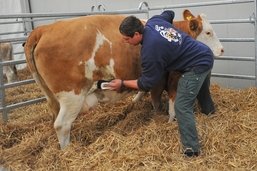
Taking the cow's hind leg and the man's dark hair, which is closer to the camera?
the man's dark hair

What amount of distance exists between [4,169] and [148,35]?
1860 mm

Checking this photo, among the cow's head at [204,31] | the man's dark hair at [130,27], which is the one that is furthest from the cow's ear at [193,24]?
the man's dark hair at [130,27]

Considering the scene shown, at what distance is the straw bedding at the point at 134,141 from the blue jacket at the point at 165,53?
0.66 metres

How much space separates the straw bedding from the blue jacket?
2.16ft

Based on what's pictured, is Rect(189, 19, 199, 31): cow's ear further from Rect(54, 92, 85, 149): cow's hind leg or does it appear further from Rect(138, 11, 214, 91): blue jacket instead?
Rect(54, 92, 85, 149): cow's hind leg

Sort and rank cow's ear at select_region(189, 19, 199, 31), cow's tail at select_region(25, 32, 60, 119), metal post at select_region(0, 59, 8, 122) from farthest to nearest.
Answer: metal post at select_region(0, 59, 8, 122), cow's ear at select_region(189, 19, 199, 31), cow's tail at select_region(25, 32, 60, 119)

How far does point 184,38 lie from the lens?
139 inches

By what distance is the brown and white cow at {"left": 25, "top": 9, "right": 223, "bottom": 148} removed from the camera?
151 inches

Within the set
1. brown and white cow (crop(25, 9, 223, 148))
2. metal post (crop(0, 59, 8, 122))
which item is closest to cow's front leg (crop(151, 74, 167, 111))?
brown and white cow (crop(25, 9, 223, 148))

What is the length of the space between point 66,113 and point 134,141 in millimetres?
774

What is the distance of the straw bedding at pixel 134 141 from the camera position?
3348 mm

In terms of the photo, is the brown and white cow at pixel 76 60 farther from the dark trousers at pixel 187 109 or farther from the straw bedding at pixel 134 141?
the dark trousers at pixel 187 109

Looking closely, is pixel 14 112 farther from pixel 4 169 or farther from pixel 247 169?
pixel 247 169

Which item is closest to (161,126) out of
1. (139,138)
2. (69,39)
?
(139,138)
